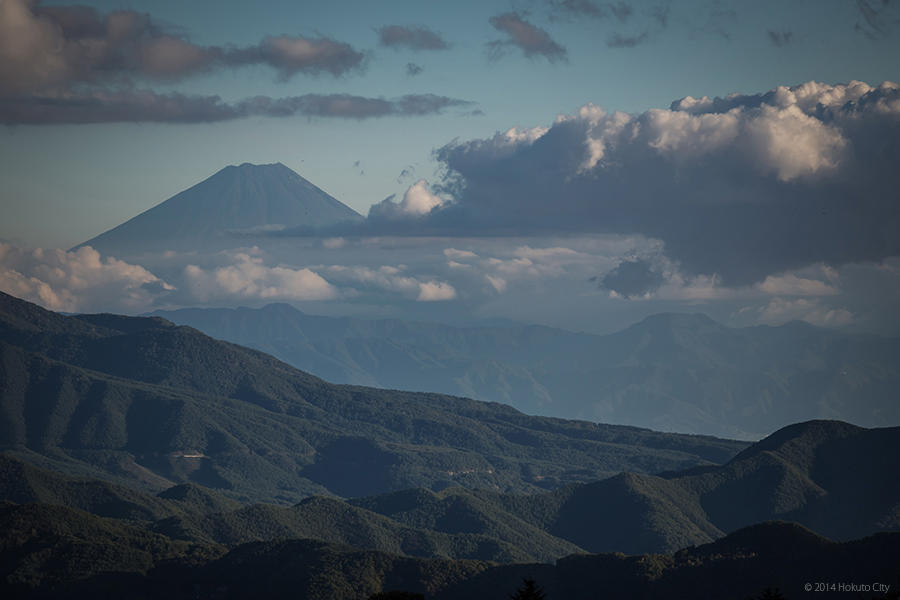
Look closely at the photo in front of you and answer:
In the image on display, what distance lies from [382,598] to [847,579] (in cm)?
10358

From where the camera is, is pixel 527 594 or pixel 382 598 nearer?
pixel 527 594

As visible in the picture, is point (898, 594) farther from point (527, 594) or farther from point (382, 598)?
point (382, 598)

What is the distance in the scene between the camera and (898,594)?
127 m

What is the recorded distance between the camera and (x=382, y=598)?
5192 inches

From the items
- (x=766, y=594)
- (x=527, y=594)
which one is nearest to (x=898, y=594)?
(x=766, y=594)

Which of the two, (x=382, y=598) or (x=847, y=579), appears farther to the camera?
(x=847, y=579)

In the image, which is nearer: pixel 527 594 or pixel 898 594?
pixel 527 594

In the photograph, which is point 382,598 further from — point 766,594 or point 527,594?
point 766,594

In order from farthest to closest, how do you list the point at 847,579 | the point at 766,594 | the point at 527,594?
the point at 847,579
the point at 766,594
the point at 527,594

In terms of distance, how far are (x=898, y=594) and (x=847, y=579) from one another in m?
75.8

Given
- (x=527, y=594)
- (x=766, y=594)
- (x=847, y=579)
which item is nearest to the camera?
(x=527, y=594)

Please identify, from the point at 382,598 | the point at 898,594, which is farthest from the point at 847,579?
the point at 382,598

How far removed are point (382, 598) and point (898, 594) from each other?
58.5 metres

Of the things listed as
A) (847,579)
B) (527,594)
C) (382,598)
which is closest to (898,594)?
(527,594)
